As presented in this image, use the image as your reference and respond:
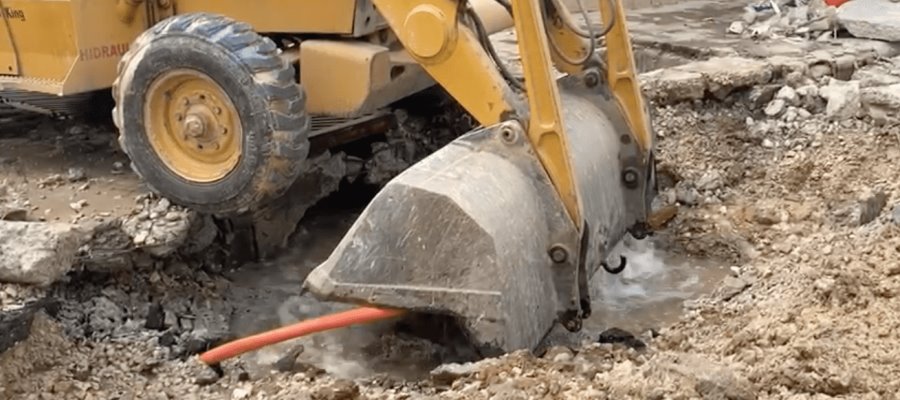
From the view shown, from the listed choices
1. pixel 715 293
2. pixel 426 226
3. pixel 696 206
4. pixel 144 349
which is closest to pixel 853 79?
pixel 696 206

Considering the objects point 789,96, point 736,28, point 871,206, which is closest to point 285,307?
point 871,206

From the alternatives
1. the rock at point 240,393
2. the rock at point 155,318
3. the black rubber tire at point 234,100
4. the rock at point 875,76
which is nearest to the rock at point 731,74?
the rock at point 875,76

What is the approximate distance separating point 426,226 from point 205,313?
1435mm

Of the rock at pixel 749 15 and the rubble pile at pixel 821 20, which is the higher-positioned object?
the rubble pile at pixel 821 20

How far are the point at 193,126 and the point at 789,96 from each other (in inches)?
156

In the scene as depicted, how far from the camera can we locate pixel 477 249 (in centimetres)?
404

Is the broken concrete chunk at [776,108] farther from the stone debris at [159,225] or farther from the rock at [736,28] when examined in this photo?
the stone debris at [159,225]

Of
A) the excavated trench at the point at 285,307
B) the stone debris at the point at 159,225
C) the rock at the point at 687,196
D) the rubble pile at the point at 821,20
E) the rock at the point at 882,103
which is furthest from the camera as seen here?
the rubble pile at the point at 821,20

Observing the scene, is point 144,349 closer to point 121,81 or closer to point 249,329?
point 249,329

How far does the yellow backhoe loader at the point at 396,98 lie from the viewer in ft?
13.5

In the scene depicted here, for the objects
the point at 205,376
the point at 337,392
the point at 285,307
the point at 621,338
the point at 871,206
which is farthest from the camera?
the point at 871,206

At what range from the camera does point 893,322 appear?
13.3 feet

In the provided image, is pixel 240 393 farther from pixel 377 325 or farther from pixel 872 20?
pixel 872 20

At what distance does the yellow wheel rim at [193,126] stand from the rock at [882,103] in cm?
404
